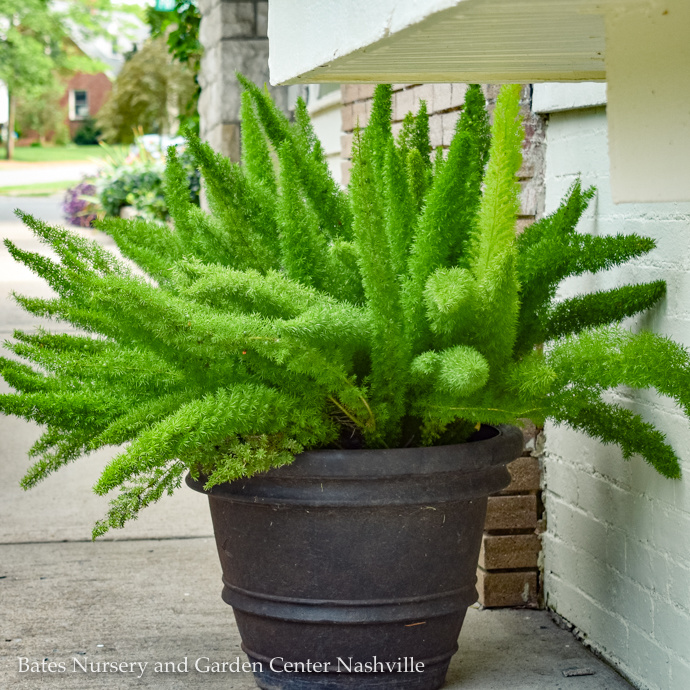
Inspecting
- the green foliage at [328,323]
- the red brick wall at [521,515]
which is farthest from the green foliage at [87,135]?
the green foliage at [328,323]

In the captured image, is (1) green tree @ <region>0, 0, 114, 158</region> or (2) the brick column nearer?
(2) the brick column

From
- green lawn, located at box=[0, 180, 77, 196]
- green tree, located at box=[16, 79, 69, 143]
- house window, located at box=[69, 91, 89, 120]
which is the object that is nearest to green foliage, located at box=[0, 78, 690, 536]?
green lawn, located at box=[0, 180, 77, 196]

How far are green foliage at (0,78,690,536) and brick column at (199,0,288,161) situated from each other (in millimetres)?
3956

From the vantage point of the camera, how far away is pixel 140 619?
234 centimetres

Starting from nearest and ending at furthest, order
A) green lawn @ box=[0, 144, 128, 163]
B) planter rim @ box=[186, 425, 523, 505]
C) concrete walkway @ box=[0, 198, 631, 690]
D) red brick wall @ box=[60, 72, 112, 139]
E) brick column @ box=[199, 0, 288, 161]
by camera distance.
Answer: planter rim @ box=[186, 425, 523, 505], concrete walkway @ box=[0, 198, 631, 690], brick column @ box=[199, 0, 288, 161], green lawn @ box=[0, 144, 128, 163], red brick wall @ box=[60, 72, 112, 139]

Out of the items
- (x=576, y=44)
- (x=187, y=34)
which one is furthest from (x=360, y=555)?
(x=187, y=34)

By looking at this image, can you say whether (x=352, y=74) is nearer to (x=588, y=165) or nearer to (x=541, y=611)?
(x=588, y=165)

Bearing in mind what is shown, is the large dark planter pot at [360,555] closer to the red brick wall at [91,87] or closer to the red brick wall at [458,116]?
the red brick wall at [458,116]

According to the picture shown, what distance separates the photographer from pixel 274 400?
157 centimetres

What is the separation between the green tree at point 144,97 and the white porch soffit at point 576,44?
19.2 m

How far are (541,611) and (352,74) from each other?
1.62m

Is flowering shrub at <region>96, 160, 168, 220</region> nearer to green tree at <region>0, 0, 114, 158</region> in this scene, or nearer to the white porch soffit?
the white porch soffit

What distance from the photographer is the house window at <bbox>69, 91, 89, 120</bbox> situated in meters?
52.9

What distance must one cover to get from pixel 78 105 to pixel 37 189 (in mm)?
31031
